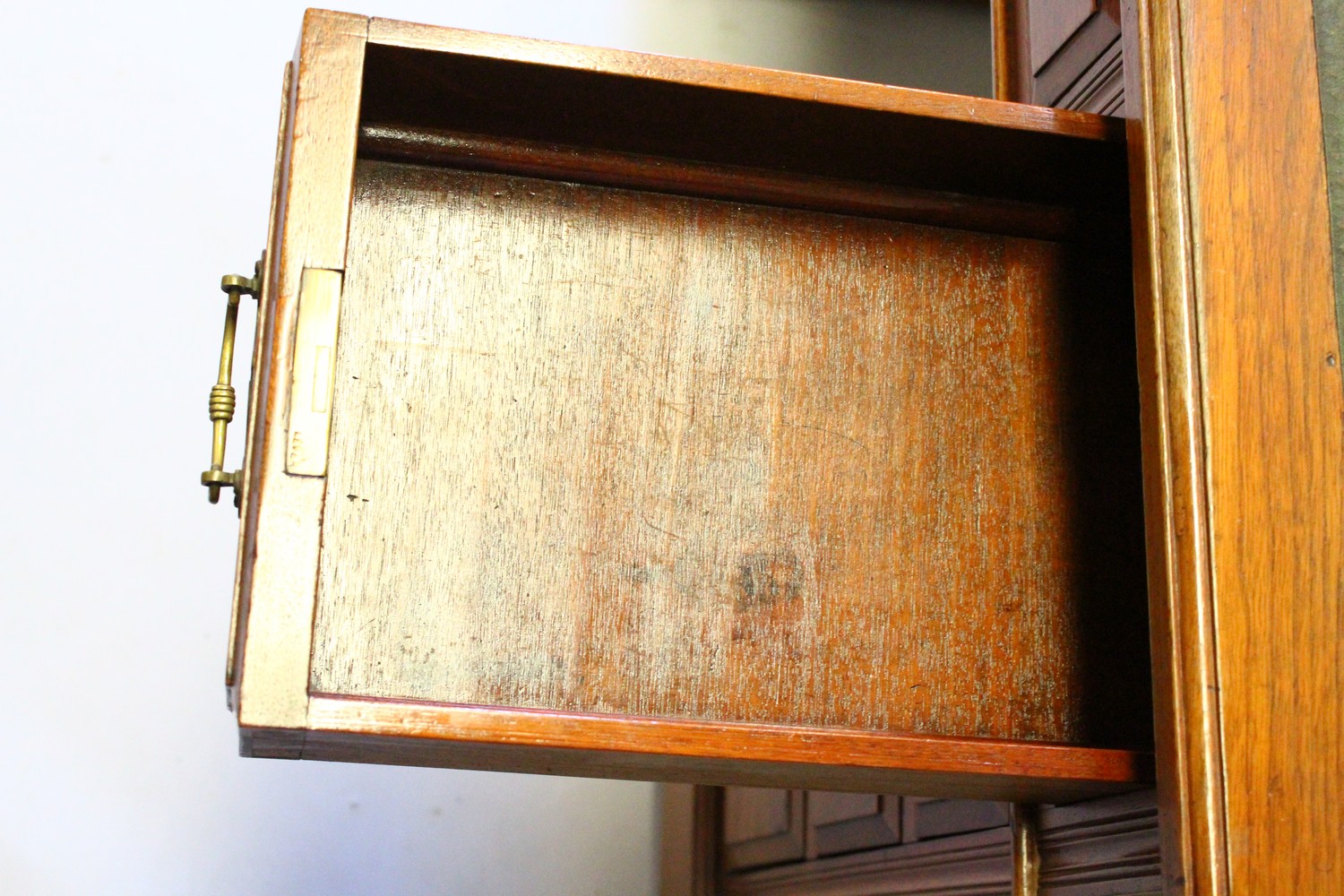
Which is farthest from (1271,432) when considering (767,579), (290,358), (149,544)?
(149,544)

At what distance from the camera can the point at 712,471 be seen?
0.81m

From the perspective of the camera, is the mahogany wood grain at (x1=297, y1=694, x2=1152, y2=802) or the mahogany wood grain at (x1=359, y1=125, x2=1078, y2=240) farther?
the mahogany wood grain at (x1=359, y1=125, x2=1078, y2=240)

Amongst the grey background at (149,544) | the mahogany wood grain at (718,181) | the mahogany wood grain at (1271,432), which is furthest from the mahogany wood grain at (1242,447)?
the grey background at (149,544)

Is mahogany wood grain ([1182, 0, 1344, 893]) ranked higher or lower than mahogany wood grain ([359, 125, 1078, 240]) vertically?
lower

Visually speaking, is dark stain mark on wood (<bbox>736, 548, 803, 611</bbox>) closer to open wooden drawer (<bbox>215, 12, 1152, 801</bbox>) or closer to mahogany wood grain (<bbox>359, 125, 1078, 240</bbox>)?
open wooden drawer (<bbox>215, 12, 1152, 801</bbox>)

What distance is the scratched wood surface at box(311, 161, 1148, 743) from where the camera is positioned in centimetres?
76

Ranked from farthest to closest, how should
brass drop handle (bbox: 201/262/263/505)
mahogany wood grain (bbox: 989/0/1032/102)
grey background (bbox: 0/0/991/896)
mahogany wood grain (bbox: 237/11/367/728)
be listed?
grey background (bbox: 0/0/991/896), mahogany wood grain (bbox: 989/0/1032/102), brass drop handle (bbox: 201/262/263/505), mahogany wood grain (bbox: 237/11/367/728)

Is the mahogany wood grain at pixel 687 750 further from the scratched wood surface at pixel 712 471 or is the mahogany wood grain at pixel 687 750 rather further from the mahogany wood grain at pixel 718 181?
the mahogany wood grain at pixel 718 181

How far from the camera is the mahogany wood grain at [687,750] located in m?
0.65

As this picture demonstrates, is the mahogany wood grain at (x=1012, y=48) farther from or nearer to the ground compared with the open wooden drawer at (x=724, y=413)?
farther from the ground

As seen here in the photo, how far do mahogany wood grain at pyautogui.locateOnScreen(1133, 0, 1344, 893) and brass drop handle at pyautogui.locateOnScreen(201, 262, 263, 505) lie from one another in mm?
481

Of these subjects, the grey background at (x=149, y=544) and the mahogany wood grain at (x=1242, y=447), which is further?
the grey background at (x=149, y=544)

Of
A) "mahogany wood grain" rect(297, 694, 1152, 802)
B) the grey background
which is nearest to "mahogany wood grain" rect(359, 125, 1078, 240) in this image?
"mahogany wood grain" rect(297, 694, 1152, 802)

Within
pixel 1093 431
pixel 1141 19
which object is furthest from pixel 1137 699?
pixel 1141 19
